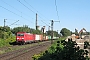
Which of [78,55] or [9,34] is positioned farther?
[9,34]

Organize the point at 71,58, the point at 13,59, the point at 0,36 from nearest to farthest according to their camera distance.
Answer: the point at 71,58, the point at 13,59, the point at 0,36

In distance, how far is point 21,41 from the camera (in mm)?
56438

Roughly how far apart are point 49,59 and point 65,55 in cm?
40

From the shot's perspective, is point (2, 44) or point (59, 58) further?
point (2, 44)

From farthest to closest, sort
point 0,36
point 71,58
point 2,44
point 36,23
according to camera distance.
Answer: point 36,23, point 0,36, point 2,44, point 71,58

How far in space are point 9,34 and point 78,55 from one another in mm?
64603

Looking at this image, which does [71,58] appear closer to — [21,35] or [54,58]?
[54,58]

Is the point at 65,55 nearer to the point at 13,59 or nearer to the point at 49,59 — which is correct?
the point at 49,59

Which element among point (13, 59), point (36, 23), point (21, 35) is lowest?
point (13, 59)

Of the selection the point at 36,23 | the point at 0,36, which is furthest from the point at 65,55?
the point at 36,23

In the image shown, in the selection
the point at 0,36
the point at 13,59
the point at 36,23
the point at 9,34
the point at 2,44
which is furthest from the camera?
the point at 36,23

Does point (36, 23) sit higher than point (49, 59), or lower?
higher

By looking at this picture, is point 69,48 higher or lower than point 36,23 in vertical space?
lower

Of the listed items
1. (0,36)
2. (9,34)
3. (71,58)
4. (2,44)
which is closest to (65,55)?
(71,58)
